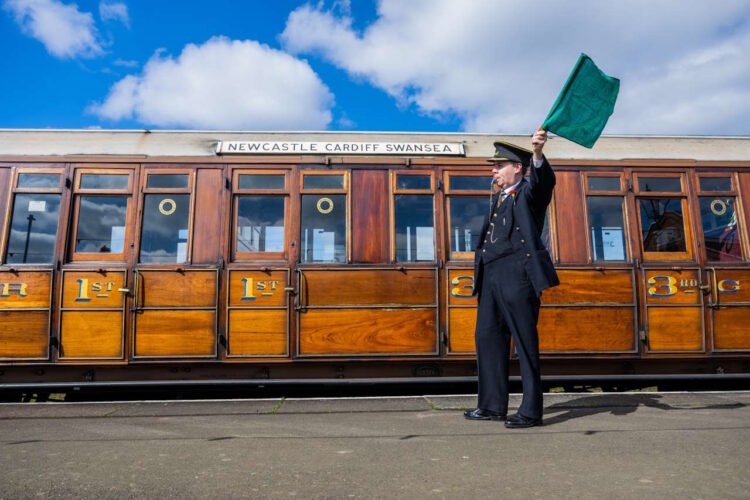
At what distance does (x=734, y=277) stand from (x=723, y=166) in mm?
1325

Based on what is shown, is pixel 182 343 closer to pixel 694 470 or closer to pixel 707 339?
pixel 694 470

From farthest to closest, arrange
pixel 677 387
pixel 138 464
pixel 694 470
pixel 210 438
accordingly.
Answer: pixel 677 387
pixel 210 438
pixel 138 464
pixel 694 470

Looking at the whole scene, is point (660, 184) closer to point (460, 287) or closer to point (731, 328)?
point (731, 328)

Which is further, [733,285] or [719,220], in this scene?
[719,220]

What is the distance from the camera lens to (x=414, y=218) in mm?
6266

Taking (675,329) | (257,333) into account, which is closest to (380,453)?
(257,333)

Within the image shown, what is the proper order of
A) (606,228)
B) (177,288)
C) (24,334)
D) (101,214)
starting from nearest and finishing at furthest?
(24,334) → (177,288) → (101,214) → (606,228)

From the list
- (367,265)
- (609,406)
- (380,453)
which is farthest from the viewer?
(367,265)

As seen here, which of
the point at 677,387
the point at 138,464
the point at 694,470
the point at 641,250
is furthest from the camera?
the point at 677,387

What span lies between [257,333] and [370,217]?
5.78 feet

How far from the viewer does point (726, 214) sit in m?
6.49

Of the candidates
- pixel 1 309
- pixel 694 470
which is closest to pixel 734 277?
Result: pixel 694 470

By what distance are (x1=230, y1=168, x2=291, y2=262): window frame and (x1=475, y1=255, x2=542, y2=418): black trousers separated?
2.89 meters

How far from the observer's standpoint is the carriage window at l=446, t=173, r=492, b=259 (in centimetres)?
621
